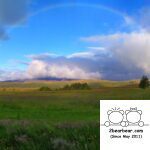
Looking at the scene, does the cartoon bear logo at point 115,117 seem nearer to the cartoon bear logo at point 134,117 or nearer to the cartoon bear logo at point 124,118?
the cartoon bear logo at point 124,118

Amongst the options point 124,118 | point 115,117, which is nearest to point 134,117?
point 124,118

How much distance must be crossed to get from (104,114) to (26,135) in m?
6.30

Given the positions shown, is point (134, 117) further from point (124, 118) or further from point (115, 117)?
point (115, 117)

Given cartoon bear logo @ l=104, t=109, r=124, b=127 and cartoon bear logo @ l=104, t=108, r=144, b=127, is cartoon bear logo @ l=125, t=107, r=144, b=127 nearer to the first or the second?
cartoon bear logo @ l=104, t=108, r=144, b=127

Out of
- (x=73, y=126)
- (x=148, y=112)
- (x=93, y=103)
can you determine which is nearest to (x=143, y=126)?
(x=148, y=112)

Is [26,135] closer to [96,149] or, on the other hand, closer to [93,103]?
[96,149]

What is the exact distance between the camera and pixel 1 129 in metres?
17.1

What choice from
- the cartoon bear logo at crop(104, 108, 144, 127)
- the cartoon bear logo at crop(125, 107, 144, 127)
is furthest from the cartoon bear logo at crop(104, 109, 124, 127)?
the cartoon bear logo at crop(125, 107, 144, 127)

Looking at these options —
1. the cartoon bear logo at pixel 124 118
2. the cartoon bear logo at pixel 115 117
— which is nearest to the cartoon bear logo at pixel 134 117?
the cartoon bear logo at pixel 124 118
